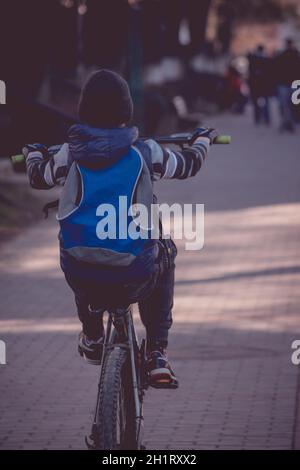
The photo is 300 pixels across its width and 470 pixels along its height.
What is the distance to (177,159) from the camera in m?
5.71

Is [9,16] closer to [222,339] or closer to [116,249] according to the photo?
[222,339]

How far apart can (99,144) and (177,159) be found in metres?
0.44

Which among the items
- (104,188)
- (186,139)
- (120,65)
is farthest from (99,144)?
(120,65)

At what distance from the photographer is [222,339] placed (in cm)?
918

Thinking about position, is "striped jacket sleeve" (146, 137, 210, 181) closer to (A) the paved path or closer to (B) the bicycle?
(B) the bicycle

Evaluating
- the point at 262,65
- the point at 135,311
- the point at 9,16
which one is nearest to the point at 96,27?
the point at 262,65

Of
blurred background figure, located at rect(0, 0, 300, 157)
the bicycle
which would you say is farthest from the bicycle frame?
blurred background figure, located at rect(0, 0, 300, 157)

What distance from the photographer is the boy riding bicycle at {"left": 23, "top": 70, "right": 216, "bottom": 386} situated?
5418 millimetres

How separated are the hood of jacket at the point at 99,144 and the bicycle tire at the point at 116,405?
805 mm

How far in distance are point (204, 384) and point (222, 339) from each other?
52.0 inches

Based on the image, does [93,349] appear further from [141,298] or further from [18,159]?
[18,159]

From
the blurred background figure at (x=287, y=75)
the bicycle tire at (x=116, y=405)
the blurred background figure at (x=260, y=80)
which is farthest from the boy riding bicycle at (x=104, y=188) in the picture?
the blurred background figure at (x=260, y=80)
